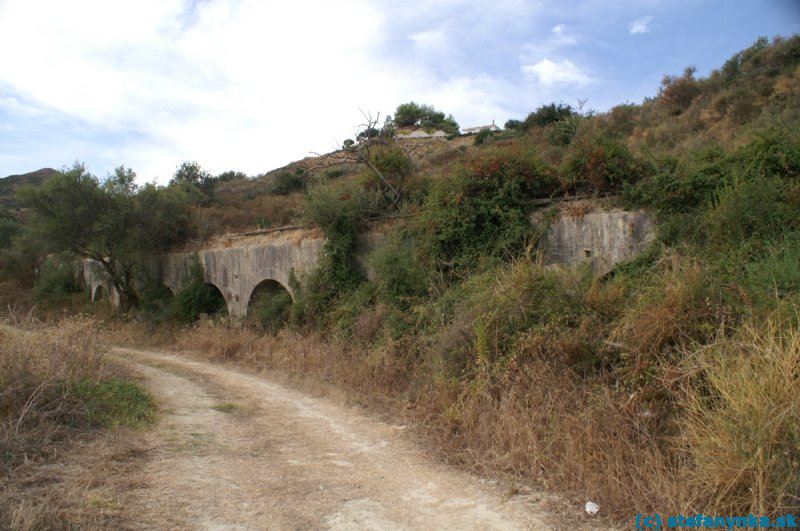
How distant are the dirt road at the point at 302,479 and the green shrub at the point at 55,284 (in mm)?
20558

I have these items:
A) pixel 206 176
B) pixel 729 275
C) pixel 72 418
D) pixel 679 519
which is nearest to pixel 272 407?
pixel 72 418

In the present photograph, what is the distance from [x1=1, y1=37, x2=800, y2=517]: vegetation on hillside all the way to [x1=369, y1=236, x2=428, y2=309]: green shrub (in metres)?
0.04

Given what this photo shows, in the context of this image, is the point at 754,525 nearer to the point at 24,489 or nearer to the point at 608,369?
the point at 608,369

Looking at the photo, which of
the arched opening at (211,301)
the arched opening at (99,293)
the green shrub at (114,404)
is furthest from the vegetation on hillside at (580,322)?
the arched opening at (99,293)

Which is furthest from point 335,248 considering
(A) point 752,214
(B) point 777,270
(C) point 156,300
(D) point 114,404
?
(C) point 156,300

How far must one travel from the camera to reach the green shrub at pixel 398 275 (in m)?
9.26

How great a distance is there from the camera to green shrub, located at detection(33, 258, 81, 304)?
77.0ft

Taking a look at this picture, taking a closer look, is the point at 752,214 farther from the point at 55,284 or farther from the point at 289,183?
the point at 55,284

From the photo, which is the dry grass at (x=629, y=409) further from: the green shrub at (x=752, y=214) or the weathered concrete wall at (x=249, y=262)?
the weathered concrete wall at (x=249, y=262)

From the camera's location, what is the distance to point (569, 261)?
8172mm

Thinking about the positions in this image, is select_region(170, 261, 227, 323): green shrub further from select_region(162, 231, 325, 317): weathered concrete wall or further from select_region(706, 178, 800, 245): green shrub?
select_region(706, 178, 800, 245): green shrub

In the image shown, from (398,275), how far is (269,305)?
4560mm

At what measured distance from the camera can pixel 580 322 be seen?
587 centimetres

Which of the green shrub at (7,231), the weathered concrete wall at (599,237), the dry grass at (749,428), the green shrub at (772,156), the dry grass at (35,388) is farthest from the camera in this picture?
the green shrub at (7,231)
